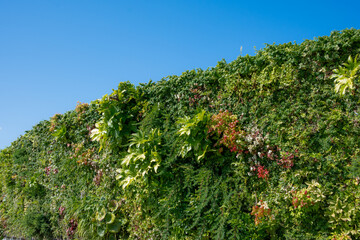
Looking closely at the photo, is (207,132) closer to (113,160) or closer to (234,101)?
(234,101)

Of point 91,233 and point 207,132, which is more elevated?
point 207,132

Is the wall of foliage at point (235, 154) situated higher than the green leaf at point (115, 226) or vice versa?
the wall of foliage at point (235, 154)

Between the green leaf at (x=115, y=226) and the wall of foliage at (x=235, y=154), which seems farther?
the green leaf at (x=115, y=226)

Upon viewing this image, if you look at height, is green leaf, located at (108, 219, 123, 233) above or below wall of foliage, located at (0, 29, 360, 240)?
below

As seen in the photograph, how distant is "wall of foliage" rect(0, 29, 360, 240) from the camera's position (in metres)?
3.71

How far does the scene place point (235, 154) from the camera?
14.6 ft

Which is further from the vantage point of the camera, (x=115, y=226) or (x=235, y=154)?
(x=115, y=226)

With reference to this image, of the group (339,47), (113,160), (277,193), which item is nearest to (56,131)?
(113,160)

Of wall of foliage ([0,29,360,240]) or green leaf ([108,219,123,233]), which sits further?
green leaf ([108,219,123,233])

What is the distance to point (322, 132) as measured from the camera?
384 centimetres

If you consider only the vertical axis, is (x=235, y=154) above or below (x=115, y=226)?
above

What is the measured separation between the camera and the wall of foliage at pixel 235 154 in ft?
12.2

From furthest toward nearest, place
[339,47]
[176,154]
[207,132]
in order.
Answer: [176,154] → [207,132] → [339,47]

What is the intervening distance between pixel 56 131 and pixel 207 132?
5090mm
